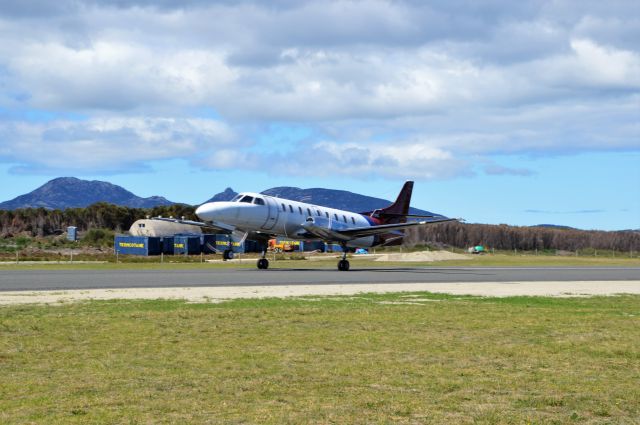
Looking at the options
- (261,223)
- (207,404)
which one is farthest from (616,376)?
(261,223)

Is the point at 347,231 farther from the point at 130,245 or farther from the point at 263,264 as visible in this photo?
the point at 130,245

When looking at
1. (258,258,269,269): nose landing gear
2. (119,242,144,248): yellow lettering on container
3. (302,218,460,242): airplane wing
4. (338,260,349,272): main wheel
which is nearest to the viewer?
(302,218,460,242): airplane wing

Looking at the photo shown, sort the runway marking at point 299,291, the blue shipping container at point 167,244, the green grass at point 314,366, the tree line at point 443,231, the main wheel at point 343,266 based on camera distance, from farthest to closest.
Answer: the tree line at point 443,231, the blue shipping container at point 167,244, the main wheel at point 343,266, the runway marking at point 299,291, the green grass at point 314,366

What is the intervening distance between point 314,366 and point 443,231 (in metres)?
148

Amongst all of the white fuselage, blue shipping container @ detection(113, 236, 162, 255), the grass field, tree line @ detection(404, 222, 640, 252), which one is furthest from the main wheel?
tree line @ detection(404, 222, 640, 252)

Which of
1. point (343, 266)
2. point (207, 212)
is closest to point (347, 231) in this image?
point (343, 266)

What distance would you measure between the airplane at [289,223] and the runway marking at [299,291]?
514 inches

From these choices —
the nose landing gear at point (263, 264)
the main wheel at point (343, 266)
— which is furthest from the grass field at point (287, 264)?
the main wheel at point (343, 266)

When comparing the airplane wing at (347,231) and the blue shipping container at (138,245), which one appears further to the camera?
the blue shipping container at (138,245)

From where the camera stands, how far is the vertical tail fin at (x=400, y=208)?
56.3m

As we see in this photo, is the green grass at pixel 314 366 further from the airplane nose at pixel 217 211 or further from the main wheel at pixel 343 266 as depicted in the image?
the main wheel at pixel 343 266

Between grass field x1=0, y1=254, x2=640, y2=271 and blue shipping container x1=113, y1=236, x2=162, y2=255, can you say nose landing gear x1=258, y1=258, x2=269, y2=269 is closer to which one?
grass field x1=0, y1=254, x2=640, y2=271

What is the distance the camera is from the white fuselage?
143ft

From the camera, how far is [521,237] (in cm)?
15138
